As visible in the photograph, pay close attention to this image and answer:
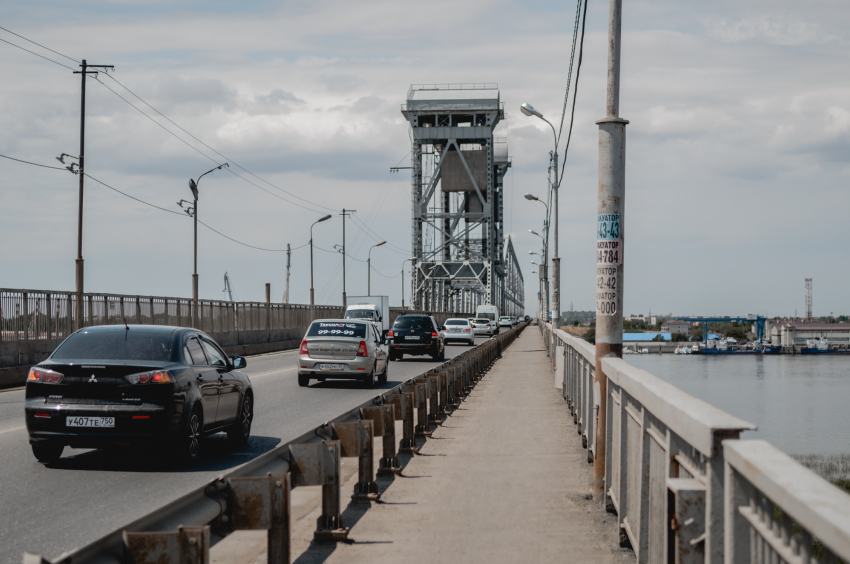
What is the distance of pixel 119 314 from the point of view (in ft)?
99.3

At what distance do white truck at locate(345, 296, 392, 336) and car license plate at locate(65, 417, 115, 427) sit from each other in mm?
33374

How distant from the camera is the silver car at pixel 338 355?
2083cm

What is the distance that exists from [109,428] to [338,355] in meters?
11.7

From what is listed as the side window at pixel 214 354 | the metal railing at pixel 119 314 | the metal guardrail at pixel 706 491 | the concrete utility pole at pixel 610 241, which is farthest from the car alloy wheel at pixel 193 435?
the metal railing at pixel 119 314

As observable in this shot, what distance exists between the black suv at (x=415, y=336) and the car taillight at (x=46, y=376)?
23548 mm

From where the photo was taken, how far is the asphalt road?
22.0ft

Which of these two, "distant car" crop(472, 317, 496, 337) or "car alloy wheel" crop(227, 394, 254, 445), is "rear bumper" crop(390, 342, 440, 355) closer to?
"car alloy wheel" crop(227, 394, 254, 445)

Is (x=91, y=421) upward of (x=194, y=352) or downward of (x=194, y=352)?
downward

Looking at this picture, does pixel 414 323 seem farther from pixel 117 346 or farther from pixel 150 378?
pixel 150 378

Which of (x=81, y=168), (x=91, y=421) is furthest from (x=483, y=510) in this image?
(x=81, y=168)

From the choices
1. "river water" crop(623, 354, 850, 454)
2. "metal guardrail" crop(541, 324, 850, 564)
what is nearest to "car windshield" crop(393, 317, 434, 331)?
"river water" crop(623, 354, 850, 454)

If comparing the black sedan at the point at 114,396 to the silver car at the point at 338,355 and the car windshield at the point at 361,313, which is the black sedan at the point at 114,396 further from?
the car windshield at the point at 361,313

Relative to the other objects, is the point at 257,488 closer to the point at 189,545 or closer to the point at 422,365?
the point at 189,545

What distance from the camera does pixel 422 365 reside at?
30.6m
